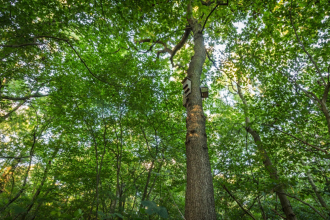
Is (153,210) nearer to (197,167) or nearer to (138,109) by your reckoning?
(197,167)

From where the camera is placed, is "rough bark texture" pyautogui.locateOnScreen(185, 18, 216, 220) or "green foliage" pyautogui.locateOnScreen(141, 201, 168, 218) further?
"rough bark texture" pyautogui.locateOnScreen(185, 18, 216, 220)

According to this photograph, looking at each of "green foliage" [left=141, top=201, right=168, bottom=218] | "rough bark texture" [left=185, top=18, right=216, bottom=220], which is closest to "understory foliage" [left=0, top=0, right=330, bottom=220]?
"rough bark texture" [left=185, top=18, right=216, bottom=220]

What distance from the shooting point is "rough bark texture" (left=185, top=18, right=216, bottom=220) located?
6.56 ft

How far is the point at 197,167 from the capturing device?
7.75 feet

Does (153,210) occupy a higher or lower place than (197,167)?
lower

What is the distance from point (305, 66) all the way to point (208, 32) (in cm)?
366

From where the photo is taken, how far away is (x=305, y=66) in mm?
4152

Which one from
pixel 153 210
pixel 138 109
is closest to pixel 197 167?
pixel 153 210

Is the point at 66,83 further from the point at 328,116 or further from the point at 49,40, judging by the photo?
the point at 328,116

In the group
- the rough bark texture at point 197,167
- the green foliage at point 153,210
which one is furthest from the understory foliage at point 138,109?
the green foliage at point 153,210

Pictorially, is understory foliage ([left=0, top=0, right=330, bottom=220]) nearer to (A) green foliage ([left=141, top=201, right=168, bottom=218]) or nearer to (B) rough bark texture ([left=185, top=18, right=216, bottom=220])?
(B) rough bark texture ([left=185, top=18, right=216, bottom=220])

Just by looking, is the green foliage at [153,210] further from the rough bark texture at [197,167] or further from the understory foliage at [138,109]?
the understory foliage at [138,109]

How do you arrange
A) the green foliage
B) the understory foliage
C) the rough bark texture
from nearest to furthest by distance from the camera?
the green foliage → the rough bark texture → the understory foliage

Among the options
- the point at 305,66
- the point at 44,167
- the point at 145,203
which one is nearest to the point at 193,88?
the point at 145,203
